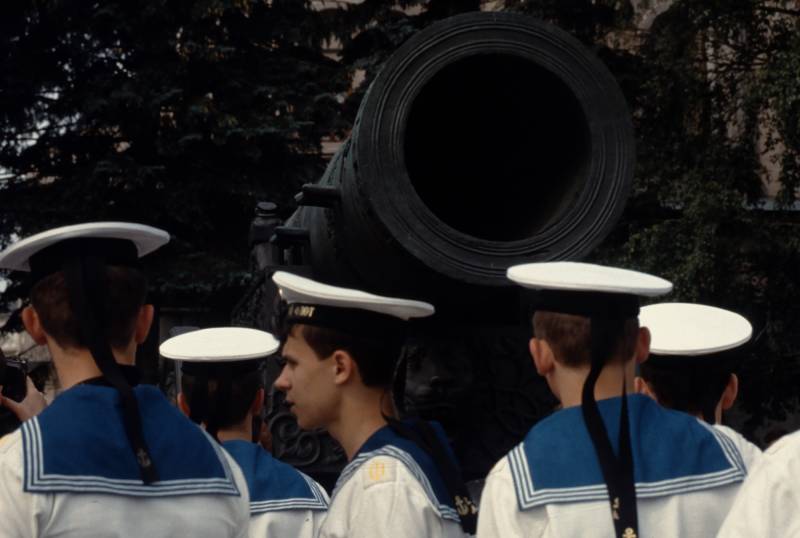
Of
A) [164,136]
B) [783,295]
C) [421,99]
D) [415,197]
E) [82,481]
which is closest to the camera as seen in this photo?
[82,481]

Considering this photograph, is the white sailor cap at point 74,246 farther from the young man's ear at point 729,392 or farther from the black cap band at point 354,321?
the young man's ear at point 729,392

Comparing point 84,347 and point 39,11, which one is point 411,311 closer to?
point 84,347

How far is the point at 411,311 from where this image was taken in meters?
3.84

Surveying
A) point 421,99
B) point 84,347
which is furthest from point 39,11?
point 84,347

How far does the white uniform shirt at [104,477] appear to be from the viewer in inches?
114

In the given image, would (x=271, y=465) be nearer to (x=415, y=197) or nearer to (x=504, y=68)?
(x=415, y=197)

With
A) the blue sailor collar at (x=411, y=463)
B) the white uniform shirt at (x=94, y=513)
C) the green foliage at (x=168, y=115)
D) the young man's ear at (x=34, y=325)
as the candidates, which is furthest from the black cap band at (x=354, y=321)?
the green foliage at (x=168, y=115)

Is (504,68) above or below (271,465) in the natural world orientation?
above

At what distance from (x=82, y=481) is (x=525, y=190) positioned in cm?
229

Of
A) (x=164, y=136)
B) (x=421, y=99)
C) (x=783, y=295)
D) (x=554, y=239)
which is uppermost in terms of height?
(x=421, y=99)

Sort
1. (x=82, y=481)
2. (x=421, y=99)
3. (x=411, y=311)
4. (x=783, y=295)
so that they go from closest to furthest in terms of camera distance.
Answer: (x=82, y=481)
(x=411, y=311)
(x=421, y=99)
(x=783, y=295)

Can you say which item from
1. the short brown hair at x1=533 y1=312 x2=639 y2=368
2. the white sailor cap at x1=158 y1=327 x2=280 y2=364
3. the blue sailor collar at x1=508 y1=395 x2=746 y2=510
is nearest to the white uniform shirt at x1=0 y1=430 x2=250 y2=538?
the blue sailor collar at x1=508 y1=395 x2=746 y2=510

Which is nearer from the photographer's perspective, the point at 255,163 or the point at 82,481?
the point at 82,481

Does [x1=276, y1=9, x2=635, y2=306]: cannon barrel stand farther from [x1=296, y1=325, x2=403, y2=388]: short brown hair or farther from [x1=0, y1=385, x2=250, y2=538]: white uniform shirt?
[x1=0, y1=385, x2=250, y2=538]: white uniform shirt
